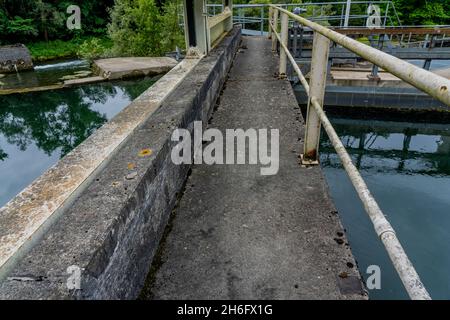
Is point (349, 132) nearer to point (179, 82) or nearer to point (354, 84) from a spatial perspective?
point (354, 84)

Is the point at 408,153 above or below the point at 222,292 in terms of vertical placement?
below

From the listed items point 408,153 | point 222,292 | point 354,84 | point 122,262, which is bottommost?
point 408,153

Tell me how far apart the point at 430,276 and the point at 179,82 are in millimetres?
3421

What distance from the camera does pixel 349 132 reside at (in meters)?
8.26

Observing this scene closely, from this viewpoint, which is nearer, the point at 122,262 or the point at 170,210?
the point at 122,262

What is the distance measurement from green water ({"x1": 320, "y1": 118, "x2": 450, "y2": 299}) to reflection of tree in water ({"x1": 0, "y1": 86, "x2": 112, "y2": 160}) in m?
4.97

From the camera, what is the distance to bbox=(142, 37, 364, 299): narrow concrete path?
129 cm

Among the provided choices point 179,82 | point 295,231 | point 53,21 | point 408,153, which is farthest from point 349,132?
point 53,21

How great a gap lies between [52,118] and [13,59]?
1053 centimetres

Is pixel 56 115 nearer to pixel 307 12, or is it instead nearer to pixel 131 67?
pixel 131 67

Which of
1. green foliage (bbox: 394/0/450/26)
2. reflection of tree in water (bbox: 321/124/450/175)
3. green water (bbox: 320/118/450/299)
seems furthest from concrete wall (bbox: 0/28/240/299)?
green foliage (bbox: 394/0/450/26)

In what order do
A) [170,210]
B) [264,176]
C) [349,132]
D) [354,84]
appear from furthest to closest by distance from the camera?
1. [354,84]
2. [349,132]
3. [264,176]
4. [170,210]

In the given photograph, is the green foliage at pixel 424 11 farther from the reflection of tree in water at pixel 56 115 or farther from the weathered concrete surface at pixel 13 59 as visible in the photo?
the weathered concrete surface at pixel 13 59
